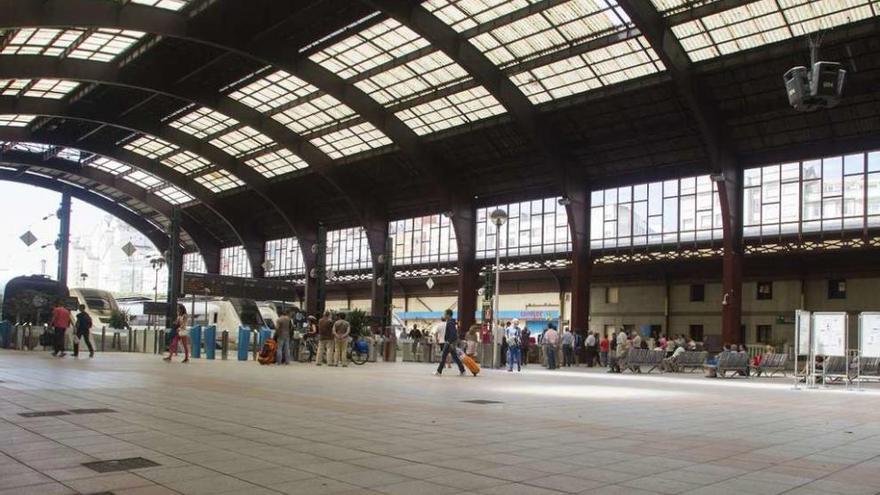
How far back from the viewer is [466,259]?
46531 mm

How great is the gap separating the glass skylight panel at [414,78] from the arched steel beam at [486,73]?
1.32 m

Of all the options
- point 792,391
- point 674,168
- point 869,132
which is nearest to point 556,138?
point 674,168

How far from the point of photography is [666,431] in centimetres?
937

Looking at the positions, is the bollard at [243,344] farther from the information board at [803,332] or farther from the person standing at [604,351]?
the information board at [803,332]

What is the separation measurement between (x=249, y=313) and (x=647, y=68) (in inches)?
933

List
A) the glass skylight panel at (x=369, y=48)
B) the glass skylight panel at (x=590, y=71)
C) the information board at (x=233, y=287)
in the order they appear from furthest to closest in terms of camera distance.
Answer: the glass skylight panel at (x=369, y=48), the information board at (x=233, y=287), the glass skylight panel at (x=590, y=71)

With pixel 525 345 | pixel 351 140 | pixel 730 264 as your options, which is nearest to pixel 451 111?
pixel 351 140

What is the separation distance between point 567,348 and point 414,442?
2606 cm

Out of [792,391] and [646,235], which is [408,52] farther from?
[792,391]

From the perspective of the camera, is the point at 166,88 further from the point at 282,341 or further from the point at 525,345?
the point at 525,345

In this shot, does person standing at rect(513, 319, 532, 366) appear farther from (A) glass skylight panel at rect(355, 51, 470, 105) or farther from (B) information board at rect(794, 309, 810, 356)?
(B) information board at rect(794, 309, 810, 356)

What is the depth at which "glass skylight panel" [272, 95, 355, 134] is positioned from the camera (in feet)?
141

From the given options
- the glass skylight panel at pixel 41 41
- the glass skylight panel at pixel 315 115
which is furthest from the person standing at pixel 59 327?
the glass skylight panel at pixel 315 115

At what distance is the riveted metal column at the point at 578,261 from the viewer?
40156 mm
